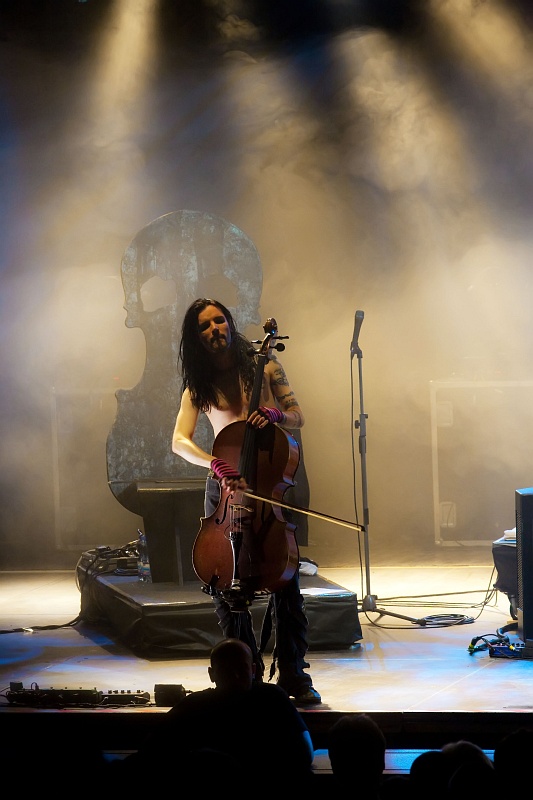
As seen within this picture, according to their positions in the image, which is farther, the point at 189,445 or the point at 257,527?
the point at 189,445

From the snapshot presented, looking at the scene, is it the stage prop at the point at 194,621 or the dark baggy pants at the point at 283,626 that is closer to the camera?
the dark baggy pants at the point at 283,626

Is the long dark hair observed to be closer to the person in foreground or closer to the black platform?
the black platform

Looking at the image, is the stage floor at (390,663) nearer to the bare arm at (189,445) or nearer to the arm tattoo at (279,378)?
the bare arm at (189,445)

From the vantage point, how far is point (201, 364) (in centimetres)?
421

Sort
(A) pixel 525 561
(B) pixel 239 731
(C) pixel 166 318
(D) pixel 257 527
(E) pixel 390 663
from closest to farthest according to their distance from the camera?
(B) pixel 239 731, (D) pixel 257 527, (E) pixel 390 663, (A) pixel 525 561, (C) pixel 166 318

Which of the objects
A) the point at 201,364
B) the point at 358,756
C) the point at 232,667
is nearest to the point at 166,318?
the point at 201,364

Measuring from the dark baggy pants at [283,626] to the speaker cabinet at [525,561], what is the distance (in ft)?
4.42

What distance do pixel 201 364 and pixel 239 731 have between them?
1831mm

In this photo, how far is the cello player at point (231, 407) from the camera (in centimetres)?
403

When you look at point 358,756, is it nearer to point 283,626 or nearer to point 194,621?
point 283,626

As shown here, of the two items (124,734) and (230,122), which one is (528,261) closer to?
(230,122)

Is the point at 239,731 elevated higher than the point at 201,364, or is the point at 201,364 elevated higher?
the point at 201,364

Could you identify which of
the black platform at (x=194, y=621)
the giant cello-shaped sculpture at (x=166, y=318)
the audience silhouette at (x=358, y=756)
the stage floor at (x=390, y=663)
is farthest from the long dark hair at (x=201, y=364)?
the audience silhouette at (x=358, y=756)

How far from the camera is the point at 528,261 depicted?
28.5ft
